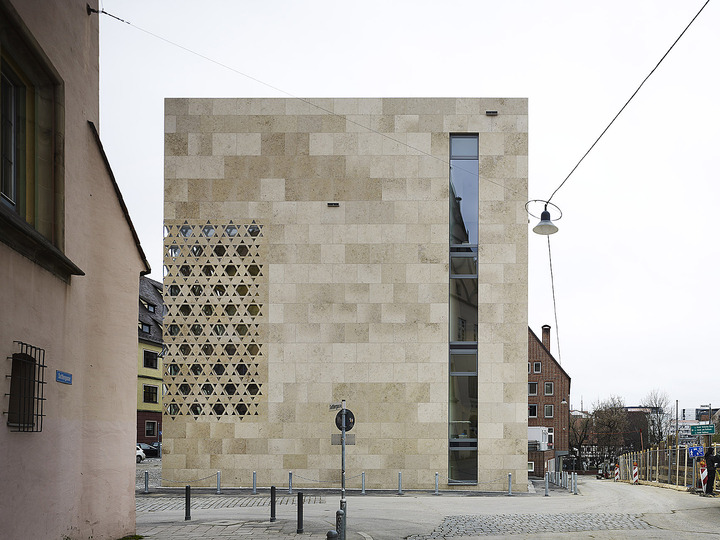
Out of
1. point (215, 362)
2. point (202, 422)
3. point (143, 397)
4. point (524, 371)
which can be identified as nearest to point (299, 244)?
point (215, 362)

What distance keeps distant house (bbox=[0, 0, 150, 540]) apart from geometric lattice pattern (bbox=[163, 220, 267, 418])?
1416 centimetres

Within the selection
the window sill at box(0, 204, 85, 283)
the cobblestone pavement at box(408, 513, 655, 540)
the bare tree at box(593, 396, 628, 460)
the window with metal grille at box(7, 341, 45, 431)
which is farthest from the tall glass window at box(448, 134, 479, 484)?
the bare tree at box(593, 396, 628, 460)

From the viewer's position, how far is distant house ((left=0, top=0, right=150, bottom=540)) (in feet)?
32.1

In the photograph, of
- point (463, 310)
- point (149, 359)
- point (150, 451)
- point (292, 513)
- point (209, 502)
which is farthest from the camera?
point (149, 359)

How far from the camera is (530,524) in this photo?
18.6 metres

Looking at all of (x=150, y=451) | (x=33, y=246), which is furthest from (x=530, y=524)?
(x=150, y=451)

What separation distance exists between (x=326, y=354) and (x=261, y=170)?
24.3 ft

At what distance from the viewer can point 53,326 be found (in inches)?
443

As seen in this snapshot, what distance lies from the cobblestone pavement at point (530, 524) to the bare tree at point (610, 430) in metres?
74.6

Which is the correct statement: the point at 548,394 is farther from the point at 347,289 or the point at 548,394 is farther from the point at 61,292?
the point at 61,292

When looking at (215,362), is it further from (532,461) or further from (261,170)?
(532,461)

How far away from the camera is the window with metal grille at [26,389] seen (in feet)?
32.1

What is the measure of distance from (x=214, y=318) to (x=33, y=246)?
19758 mm

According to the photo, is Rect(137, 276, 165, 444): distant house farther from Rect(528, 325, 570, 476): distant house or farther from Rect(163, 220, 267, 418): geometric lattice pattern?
Rect(163, 220, 267, 418): geometric lattice pattern
